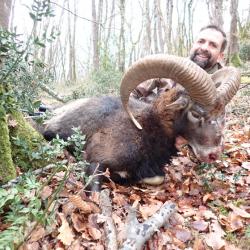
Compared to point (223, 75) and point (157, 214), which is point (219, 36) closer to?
Result: point (223, 75)

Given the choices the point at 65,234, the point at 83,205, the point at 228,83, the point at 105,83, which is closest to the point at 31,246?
the point at 65,234

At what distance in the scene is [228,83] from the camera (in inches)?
218

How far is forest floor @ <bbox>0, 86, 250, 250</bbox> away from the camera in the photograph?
3.85 metres

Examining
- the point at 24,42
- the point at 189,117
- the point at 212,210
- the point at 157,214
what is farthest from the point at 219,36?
the point at 24,42

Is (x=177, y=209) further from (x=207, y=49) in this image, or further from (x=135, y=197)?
(x=207, y=49)

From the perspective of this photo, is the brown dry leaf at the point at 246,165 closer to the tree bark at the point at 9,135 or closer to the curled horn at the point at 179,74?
the curled horn at the point at 179,74

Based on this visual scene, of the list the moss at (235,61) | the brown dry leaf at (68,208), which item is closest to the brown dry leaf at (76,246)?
the brown dry leaf at (68,208)

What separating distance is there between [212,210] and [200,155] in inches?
34.8

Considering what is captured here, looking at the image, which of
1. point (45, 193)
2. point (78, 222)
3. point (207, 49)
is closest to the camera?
point (78, 222)

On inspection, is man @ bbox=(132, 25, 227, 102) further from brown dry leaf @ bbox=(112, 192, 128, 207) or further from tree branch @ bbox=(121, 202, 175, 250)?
tree branch @ bbox=(121, 202, 175, 250)

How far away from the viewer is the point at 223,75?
599cm

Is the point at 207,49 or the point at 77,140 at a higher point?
the point at 207,49

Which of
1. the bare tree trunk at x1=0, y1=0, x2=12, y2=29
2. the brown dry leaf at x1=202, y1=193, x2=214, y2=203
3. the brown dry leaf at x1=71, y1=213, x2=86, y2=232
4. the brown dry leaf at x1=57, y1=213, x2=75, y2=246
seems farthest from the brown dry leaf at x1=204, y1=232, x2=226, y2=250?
the bare tree trunk at x1=0, y1=0, x2=12, y2=29

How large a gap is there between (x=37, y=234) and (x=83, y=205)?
2.01 feet
